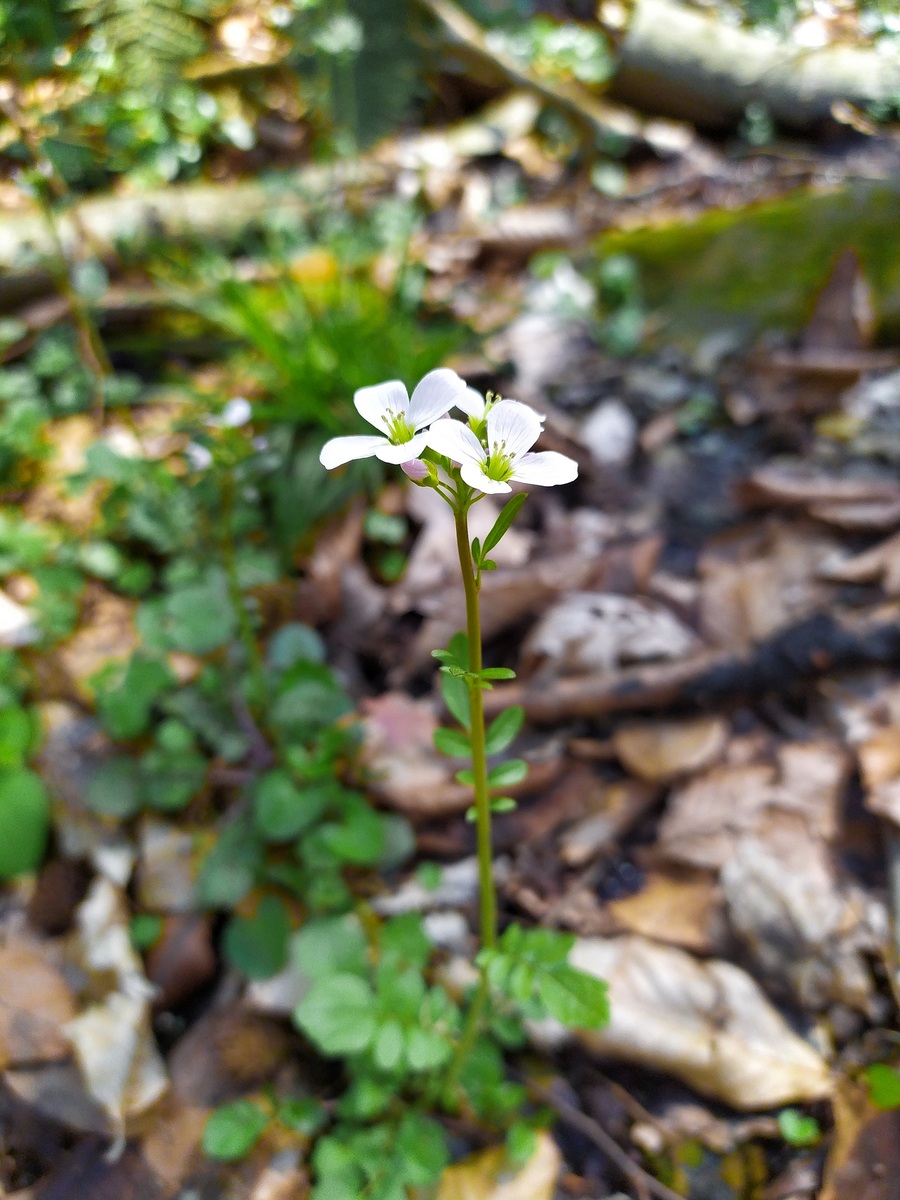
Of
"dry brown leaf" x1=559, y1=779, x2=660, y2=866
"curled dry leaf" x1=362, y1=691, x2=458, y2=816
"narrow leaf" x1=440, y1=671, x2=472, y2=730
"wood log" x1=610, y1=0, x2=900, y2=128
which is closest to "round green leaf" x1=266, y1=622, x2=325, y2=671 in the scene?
"curled dry leaf" x1=362, y1=691, x2=458, y2=816

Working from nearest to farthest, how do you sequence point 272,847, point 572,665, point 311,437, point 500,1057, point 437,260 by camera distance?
point 500,1057
point 272,847
point 572,665
point 311,437
point 437,260

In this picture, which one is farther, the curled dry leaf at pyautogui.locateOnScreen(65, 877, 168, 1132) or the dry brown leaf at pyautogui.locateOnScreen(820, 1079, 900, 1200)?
the curled dry leaf at pyautogui.locateOnScreen(65, 877, 168, 1132)

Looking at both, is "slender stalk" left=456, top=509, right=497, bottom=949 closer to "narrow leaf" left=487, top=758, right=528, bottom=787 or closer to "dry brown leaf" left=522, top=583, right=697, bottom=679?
"narrow leaf" left=487, top=758, right=528, bottom=787

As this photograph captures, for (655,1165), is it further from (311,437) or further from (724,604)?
(311,437)

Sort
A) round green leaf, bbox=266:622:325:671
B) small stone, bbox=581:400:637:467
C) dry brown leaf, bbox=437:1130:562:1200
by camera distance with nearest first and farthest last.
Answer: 1. dry brown leaf, bbox=437:1130:562:1200
2. round green leaf, bbox=266:622:325:671
3. small stone, bbox=581:400:637:467

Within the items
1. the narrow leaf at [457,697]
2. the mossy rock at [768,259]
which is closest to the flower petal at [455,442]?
the narrow leaf at [457,697]

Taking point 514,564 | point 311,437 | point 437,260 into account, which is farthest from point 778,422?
point 437,260

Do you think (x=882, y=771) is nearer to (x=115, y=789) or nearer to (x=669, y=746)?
(x=669, y=746)

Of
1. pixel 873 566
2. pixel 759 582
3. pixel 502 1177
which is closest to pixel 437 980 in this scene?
pixel 502 1177
